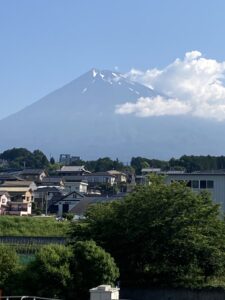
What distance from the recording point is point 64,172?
121 metres

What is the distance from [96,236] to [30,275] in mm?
3966

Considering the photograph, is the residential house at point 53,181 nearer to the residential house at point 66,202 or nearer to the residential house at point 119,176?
the residential house at point 119,176

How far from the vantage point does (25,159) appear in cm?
14862

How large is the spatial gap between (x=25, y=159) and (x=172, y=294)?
132608 mm

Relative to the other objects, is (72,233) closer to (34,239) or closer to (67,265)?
(67,265)

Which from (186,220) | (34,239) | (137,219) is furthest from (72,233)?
(34,239)

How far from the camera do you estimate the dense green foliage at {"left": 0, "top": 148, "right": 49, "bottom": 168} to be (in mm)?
143625

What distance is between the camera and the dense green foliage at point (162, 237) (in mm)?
18344

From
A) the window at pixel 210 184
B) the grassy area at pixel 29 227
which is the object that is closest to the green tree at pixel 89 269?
the grassy area at pixel 29 227

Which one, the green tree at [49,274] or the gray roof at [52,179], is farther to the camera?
the gray roof at [52,179]

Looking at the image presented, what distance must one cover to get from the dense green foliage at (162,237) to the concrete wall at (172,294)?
0.29m

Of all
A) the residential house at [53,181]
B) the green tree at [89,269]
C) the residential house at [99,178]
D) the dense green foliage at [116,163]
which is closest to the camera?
the green tree at [89,269]

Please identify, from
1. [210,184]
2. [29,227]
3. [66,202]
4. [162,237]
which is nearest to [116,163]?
[66,202]

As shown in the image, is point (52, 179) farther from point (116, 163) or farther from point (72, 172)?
point (116, 163)
